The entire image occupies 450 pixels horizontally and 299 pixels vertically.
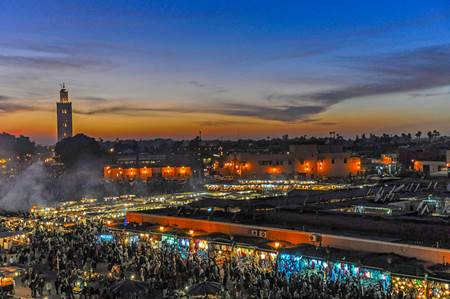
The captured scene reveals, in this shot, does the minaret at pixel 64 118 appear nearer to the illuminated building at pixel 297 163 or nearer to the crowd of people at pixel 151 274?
the illuminated building at pixel 297 163

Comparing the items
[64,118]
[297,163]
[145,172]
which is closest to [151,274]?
[297,163]

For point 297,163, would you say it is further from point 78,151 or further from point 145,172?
point 78,151

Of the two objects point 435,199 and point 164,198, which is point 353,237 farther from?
point 164,198

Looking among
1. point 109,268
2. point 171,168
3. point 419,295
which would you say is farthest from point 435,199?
point 171,168

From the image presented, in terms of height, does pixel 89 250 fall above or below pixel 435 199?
below

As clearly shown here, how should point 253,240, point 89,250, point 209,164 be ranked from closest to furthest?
point 253,240, point 89,250, point 209,164

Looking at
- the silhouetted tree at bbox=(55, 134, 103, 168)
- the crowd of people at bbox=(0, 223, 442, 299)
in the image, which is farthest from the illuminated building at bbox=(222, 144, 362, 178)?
the crowd of people at bbox=(0, 223, 442, 299)

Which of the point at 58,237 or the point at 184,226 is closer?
the point at 184,226
